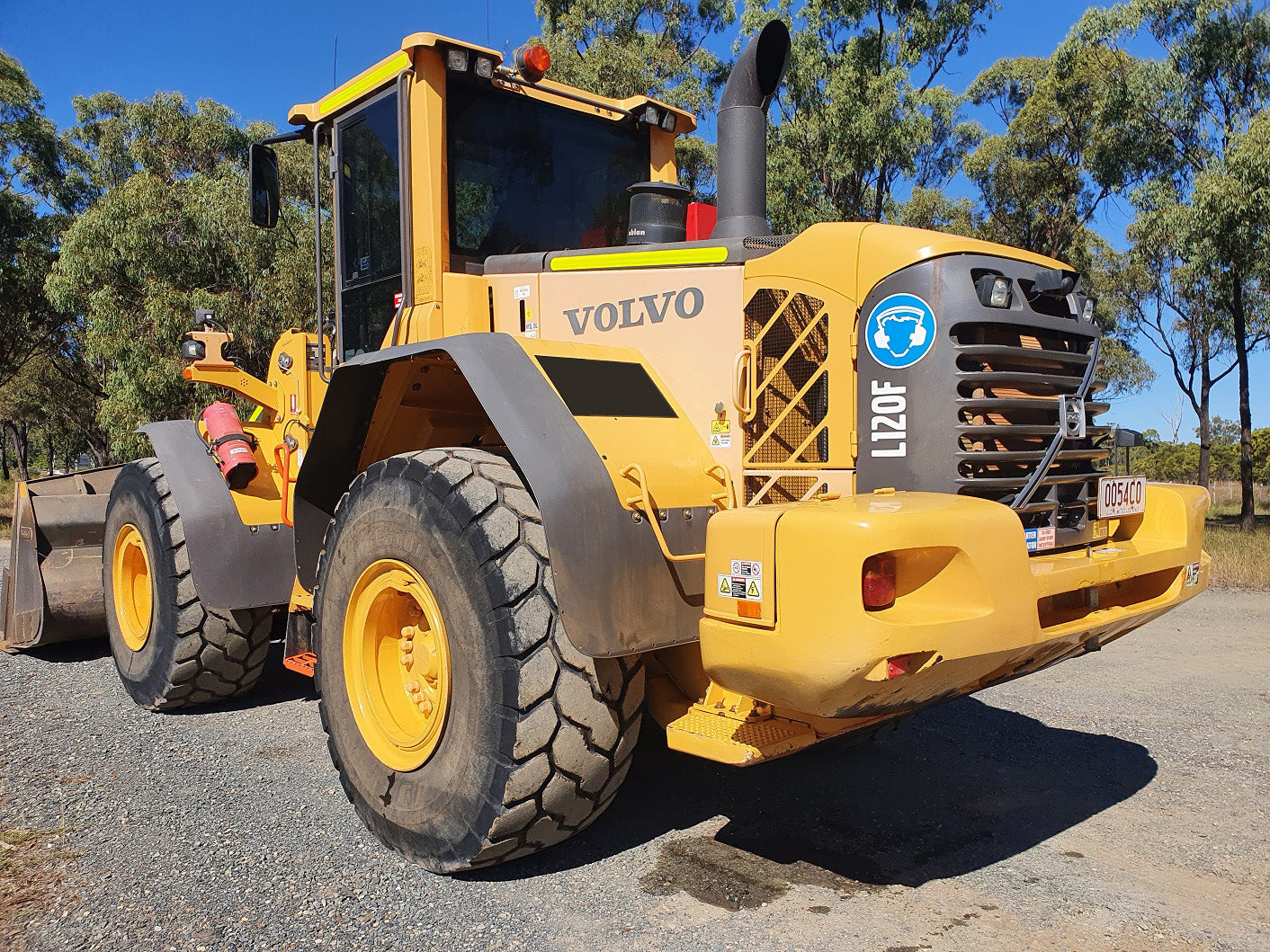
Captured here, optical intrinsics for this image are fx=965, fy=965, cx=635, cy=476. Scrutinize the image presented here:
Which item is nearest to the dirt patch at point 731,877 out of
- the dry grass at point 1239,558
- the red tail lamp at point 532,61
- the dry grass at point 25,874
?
the dry grass at point 25,874

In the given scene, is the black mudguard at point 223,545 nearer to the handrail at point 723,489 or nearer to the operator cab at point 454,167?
the operator cab at point 454,167

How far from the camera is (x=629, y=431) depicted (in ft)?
10.5

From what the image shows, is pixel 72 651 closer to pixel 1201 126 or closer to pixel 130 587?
pixel 130 587

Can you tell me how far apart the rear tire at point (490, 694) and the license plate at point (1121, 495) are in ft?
5.63

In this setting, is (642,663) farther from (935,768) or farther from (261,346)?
(261,346)

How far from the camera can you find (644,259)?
3613 mm

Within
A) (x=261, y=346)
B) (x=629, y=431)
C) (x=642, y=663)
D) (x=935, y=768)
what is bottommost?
(x=935, y=768)

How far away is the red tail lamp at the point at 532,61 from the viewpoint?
4.07 metres

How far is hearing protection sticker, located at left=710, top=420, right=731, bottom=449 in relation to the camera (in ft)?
11.1

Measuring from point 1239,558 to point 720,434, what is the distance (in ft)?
34.4

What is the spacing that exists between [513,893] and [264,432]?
3.33 metres

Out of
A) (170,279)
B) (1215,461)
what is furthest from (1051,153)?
(1215,461)

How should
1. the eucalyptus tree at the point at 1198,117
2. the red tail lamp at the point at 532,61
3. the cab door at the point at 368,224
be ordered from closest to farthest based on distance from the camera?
the red tail lamp at the point at 532,61
the cab door at the point at 368,224
the eucalyptus tree at the point at 1198,117

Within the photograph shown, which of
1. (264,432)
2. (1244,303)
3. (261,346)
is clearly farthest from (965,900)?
(1244,303)
